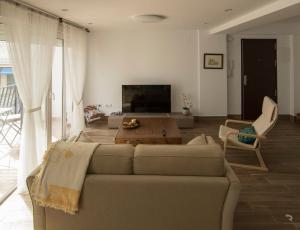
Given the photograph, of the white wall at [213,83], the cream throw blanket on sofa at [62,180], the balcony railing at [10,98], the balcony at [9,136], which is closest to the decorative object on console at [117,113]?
the white wall at [213,83]

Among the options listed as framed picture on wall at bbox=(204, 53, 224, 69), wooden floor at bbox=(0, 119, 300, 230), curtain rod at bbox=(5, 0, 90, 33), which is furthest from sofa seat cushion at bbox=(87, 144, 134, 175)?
framed picture on wall at bbox=(204, 53, 224, 69)

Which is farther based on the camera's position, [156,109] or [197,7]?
[156,109]

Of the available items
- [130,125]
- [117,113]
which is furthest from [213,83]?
[130,125]

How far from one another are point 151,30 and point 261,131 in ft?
14.8

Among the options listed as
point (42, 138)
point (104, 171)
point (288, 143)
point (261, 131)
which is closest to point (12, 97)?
point (42, 138)

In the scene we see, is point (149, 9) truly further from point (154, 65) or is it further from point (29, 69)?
point (154, 65)

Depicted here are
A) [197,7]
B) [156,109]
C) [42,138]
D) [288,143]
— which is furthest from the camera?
[156,109]

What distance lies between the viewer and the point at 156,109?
770 centimetres

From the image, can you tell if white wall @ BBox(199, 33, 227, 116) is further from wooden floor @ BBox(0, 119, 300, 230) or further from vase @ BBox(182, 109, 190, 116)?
wooden floor @ BBox(0, 119, 300, 230)

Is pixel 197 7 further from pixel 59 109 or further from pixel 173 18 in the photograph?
pixel 59 109

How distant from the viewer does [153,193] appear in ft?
6.41

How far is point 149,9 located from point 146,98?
3.03 m

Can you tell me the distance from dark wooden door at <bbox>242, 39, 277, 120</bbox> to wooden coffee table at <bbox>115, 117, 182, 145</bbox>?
3814 mm

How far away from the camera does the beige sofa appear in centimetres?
194
